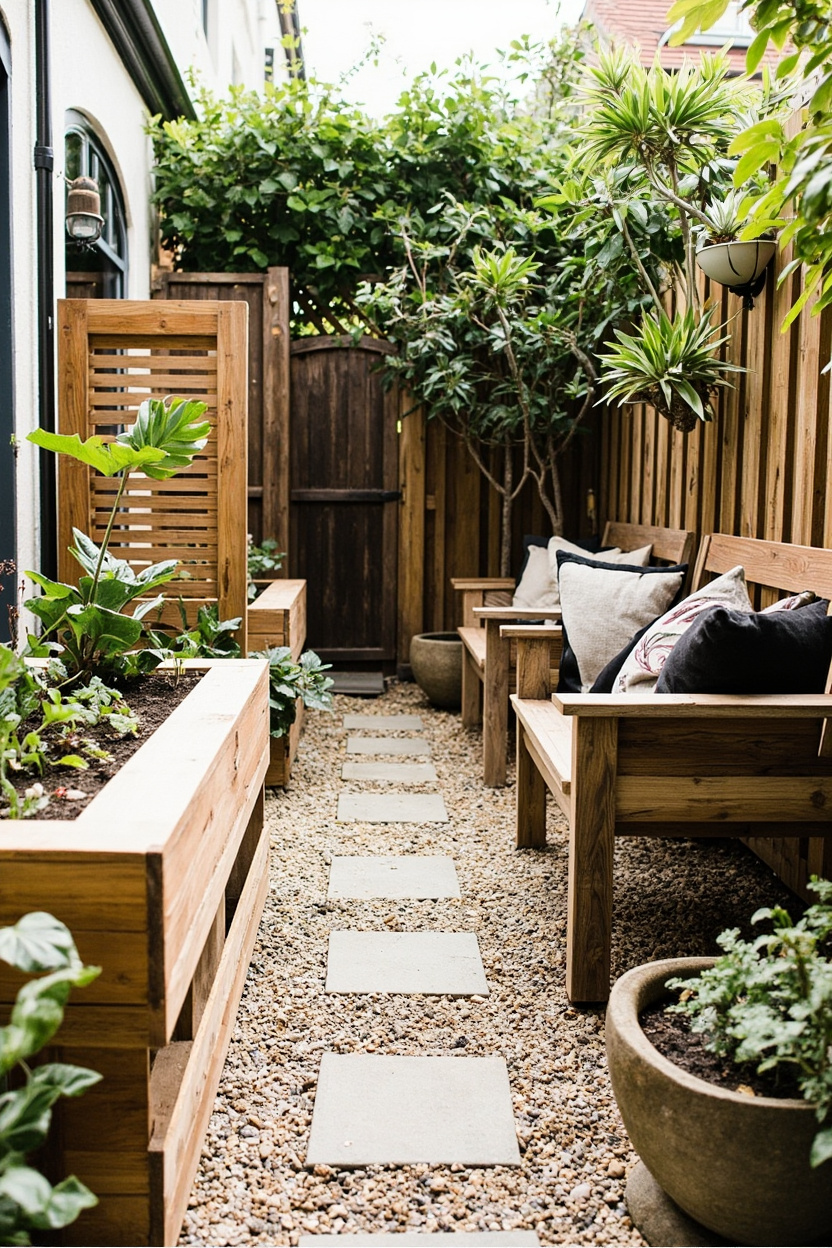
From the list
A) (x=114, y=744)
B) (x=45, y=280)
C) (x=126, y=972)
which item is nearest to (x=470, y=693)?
(x=45, y=280)

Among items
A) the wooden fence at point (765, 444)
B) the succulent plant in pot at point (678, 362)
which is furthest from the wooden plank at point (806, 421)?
the succulent plant in pot at point (678, 362)

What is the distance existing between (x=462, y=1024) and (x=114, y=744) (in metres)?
1.02

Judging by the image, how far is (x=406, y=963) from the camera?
279cm

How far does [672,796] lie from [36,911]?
1524 millimetres

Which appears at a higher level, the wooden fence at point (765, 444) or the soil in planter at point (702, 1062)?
the wooden fence at point (765, 444)

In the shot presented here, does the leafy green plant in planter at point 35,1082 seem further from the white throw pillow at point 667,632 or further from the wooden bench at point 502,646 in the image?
the wooden bench at point 502,646

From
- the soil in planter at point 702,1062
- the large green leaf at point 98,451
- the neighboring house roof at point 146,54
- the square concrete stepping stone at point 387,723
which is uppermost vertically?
the neighboring house roof at point 146,54

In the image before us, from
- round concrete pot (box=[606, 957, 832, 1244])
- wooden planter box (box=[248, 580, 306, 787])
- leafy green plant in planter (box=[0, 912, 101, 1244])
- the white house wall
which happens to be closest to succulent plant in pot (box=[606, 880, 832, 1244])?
round concrete pot (box=[606, 957, 832, 1244])

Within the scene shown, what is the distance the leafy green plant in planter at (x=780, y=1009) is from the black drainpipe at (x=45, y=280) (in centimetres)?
296

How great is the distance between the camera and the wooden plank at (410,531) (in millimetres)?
6480

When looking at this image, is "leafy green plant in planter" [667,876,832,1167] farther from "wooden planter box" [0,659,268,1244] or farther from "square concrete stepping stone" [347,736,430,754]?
"square concrete stepping stone" [347,736,430,754]

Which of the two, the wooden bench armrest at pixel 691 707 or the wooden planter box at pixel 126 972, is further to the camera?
the wooden bench armrest at pixel 691 707

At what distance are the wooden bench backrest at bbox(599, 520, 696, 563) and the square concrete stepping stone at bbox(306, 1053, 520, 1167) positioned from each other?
2.38 metres

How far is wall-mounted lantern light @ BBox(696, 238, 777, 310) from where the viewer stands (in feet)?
10.9
